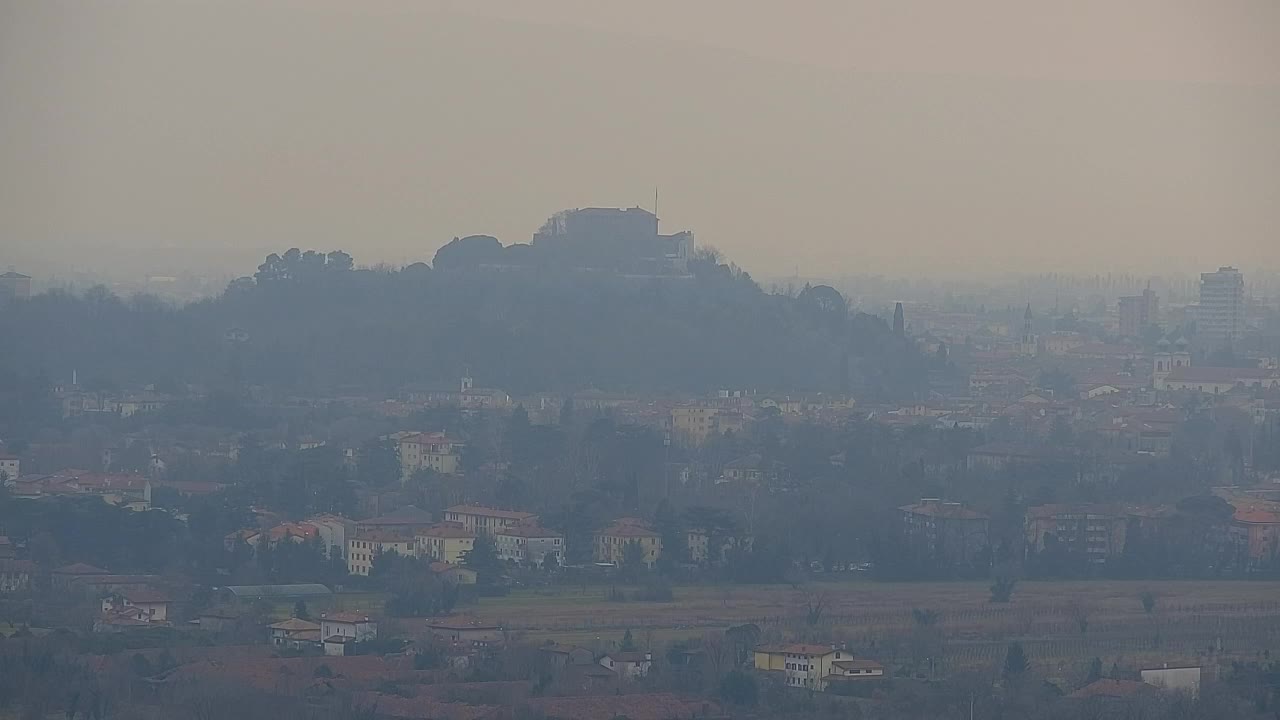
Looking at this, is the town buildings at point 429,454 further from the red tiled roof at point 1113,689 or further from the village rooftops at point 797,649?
the red tiled roof at point 1113,689

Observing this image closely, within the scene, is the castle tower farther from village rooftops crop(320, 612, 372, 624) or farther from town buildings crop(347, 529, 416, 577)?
village rooftops crop(320, 612, 372, 624)

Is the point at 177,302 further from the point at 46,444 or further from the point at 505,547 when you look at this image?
the point at 505,547

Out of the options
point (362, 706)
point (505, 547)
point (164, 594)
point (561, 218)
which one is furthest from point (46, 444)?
point (561, 218)

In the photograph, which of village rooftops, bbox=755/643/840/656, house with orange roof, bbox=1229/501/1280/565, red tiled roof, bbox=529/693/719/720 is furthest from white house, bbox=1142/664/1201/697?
house with orange roof, bbox=1229/501/1280/565

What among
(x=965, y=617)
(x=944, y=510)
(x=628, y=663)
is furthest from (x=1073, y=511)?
(x=628, y=663)

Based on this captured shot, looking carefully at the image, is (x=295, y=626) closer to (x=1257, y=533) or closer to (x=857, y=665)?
(x=857, y=665)

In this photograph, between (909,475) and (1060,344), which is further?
(1060,344)
